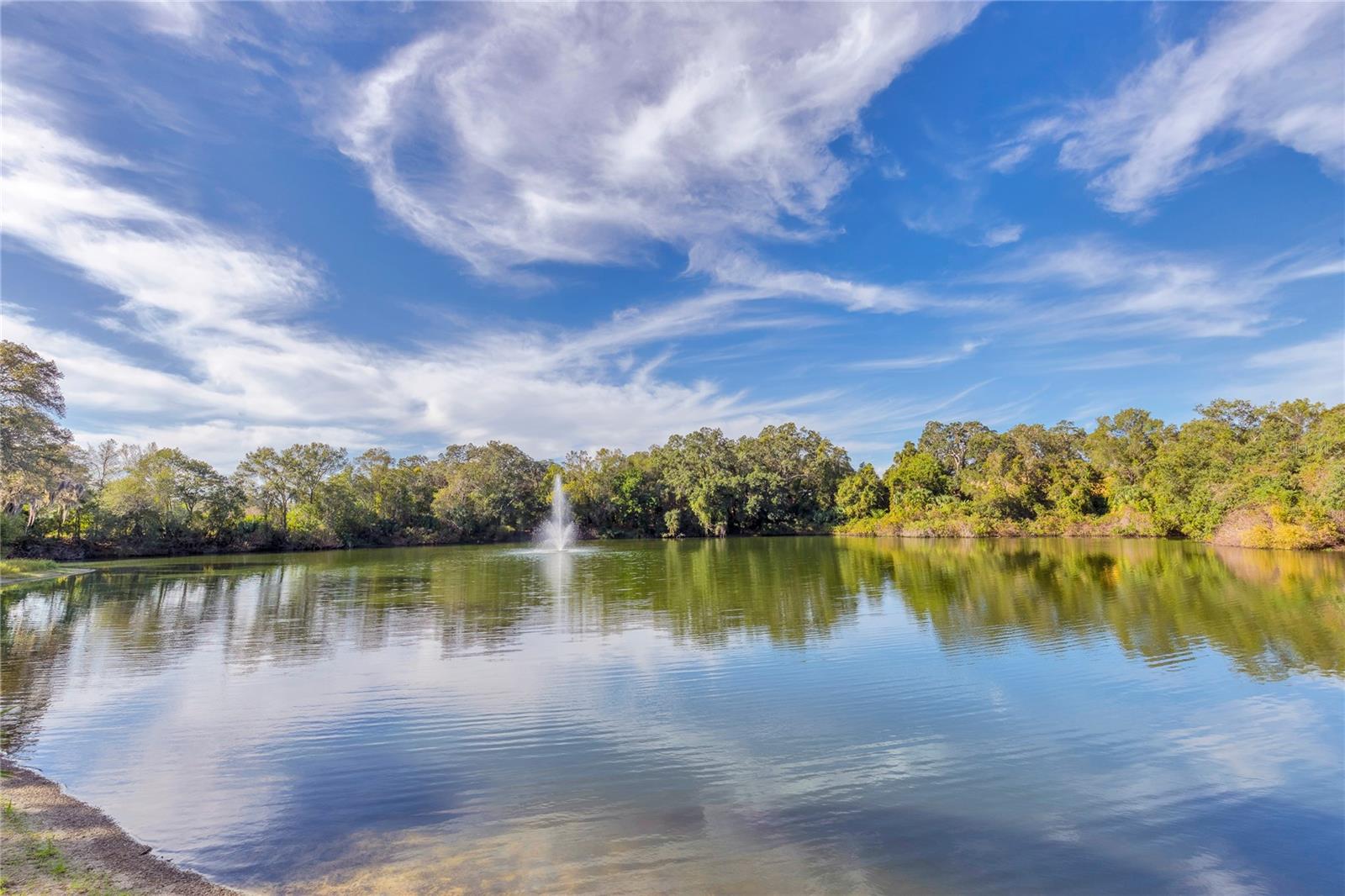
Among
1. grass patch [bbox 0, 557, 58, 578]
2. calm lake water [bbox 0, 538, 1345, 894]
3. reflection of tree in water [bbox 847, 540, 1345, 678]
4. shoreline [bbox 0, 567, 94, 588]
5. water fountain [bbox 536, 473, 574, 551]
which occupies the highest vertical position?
water fountain [bbox 536, 473, 574, 551]

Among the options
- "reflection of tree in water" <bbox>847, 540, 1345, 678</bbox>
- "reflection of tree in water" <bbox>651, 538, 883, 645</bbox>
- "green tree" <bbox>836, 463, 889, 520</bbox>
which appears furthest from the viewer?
"green tree" <bbox>836, 463, 889, 520</bbox>

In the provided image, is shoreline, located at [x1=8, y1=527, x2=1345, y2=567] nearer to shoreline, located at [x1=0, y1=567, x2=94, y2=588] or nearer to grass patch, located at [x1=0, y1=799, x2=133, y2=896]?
shoreline, located at [x1=0, y1=567, x2=94, y2=588]

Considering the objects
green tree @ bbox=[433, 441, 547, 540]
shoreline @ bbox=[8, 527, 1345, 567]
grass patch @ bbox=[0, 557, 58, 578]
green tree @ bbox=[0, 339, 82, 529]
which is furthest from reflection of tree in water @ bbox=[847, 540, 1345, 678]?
green tree @ bbox=[433, 441, 547, 540]

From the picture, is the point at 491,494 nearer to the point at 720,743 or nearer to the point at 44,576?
the point at 44,576

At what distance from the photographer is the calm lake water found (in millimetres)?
5621

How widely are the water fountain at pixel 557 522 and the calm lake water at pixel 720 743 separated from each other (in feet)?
154

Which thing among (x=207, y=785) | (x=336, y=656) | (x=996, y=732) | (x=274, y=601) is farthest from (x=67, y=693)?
(x=996, y=732)

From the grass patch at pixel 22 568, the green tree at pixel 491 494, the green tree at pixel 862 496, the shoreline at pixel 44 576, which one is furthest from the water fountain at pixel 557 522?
the grass patch at pixel 22 568

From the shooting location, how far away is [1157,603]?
18.1m

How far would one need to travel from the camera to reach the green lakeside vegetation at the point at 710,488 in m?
32.3

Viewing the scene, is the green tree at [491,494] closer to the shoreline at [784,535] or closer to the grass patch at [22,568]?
the shoreline at [784,535]

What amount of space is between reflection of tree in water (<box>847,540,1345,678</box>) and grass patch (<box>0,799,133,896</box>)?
532 inches

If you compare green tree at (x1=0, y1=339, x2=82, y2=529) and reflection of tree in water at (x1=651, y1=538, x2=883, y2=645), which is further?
green tree at (x1=0, y1=339, x2=82, y2=529)

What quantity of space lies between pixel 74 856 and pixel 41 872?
1.23ft
